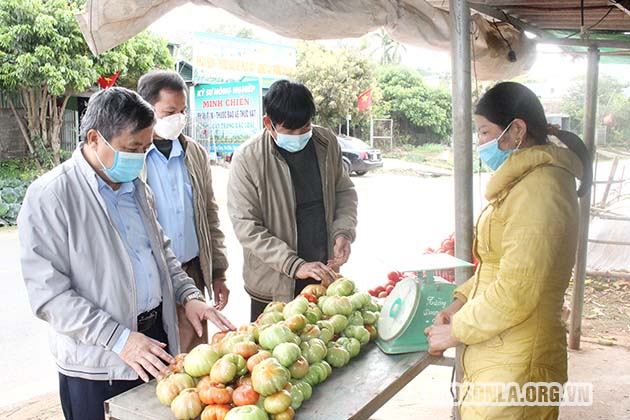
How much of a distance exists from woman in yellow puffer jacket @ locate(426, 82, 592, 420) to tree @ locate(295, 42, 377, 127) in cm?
2078

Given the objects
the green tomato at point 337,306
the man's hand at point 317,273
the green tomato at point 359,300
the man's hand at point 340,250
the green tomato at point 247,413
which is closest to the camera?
the green tomato at point 247,413

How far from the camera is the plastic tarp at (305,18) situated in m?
2.36

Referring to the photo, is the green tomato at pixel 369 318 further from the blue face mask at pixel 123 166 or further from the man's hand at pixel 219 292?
the man's hand at pixel 219 292

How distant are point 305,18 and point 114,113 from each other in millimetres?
1086

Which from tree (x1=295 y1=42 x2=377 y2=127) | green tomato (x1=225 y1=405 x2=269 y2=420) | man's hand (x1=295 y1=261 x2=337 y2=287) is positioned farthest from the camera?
tree (x1=295 y1=42 x2=377 y2=127)

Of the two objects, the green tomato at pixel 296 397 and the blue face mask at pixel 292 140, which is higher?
the blue face mask at pixel 292 140

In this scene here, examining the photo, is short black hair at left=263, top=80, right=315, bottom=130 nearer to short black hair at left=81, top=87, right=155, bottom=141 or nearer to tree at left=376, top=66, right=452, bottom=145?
short black hair at left=81, top=87, right=155, bottom=141

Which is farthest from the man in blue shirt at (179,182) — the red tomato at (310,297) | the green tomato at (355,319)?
the green tomato at (355,319)

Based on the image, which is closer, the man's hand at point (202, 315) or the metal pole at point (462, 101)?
the man's hand at point (202, 315)

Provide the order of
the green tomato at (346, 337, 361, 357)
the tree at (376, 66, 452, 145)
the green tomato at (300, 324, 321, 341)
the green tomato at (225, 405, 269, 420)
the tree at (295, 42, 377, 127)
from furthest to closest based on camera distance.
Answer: the tree at (376, 66, 452, 145)
the tree at (295, 42, 377, 127)
the green tomato at (346, 337, 361, 357)
the green tomato at (300, 324, 321, 341)
the green tomato at (225, 405, 269, 420)

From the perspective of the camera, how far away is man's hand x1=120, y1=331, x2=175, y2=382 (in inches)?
70.0

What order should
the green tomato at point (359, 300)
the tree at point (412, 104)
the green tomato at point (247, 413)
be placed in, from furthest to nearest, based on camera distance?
the tree at point (412, 104) → the green tomato at point (359, 300) → the green tomato at point (247, 413)

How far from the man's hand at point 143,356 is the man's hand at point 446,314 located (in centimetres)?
95

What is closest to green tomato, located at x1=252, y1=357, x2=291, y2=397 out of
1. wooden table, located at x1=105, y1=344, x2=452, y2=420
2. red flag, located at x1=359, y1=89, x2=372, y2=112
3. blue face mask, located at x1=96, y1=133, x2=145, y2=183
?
wooden table, located at x1=105, y1=344, x2=452, y2=420
